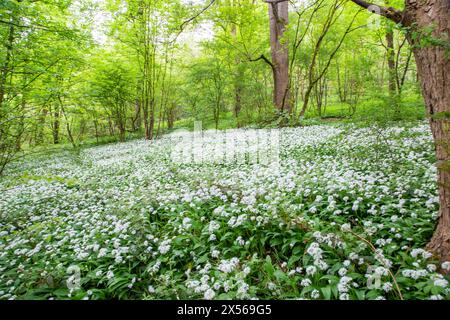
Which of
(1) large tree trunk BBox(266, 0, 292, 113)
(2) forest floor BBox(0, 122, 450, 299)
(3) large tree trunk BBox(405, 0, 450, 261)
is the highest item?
(1) large tree trunk BBox(266, 0, 292, 113)

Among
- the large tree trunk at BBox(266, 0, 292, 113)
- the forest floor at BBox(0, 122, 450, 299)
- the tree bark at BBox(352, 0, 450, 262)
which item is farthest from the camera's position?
the large tree trunk at BBox(266, 0, 292, 113)

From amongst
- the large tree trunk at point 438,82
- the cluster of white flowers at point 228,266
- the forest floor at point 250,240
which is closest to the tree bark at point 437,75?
the large tree trunk at point 438,82

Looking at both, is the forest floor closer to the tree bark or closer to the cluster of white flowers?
the cluster of white flowers

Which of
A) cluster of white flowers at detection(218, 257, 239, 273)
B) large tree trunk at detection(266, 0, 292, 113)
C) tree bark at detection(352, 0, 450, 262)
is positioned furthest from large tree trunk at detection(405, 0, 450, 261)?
large tree trunk at detection(266, 0, 292, 113)

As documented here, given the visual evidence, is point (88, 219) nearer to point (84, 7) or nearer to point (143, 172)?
point (143, 172)

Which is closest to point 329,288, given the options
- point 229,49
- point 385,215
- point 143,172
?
point 385,215

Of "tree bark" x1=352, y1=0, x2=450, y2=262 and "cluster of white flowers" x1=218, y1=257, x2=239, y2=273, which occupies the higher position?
"tree bark" x1=352, y1=0, x2=450, y2=262

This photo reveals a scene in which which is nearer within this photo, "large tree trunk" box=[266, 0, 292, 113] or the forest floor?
the forest floor

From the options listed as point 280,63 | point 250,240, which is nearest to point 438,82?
point 250,240

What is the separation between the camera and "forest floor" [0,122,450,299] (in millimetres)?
2111

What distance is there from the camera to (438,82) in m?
2.00

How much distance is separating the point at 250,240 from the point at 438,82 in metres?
2.39

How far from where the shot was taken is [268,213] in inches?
124

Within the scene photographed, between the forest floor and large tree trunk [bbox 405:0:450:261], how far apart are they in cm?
28
